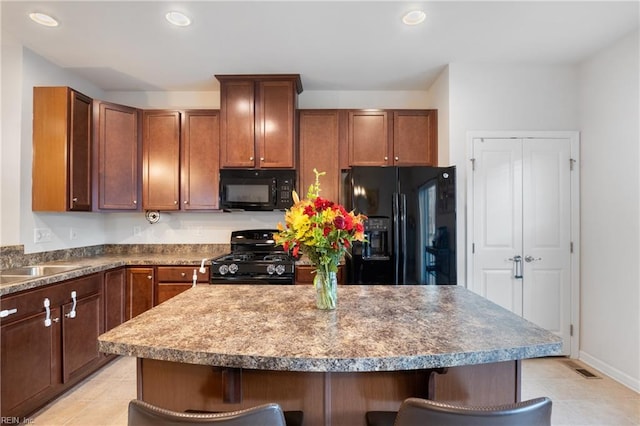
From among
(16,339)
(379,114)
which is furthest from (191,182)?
(379,114)

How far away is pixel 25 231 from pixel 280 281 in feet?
7.08

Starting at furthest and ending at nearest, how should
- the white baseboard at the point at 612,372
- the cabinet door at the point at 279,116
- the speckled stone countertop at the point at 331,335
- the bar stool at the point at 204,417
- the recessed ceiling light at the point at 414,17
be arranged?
the cabinet door at the point at 279,116
the white baseboard at the point at 612,372
the recessed ceiling light at the point at 414,17
the speckled stone countertop at the point at 331,335
the bar stool at the point at 204,417

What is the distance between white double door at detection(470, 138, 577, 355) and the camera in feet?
9.91

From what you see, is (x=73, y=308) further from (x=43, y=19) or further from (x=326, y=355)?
(x=326, y=355)

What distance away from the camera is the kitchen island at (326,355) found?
95cm

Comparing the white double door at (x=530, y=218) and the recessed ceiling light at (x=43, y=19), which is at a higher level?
the recessed ceiling light at (x=43, y=19)

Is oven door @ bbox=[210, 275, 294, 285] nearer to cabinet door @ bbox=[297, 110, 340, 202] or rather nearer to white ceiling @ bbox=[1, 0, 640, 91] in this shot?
cabinet door @ bbox=[297, 110, 340, 202]

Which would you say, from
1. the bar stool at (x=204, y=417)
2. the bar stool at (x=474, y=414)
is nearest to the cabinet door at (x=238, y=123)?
the bar stool at (x=204, y=417)

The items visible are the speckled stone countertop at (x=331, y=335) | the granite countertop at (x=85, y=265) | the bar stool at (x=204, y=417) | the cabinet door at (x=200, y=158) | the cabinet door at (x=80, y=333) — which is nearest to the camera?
the bar stool at (x=204, y=417)

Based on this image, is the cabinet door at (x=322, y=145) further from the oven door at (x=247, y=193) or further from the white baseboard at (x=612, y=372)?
the white baseboard at (x=612, y=372)

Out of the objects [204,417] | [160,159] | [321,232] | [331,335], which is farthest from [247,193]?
[204,417]

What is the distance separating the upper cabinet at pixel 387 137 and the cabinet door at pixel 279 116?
0.63 metres

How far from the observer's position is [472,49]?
8.96 feet

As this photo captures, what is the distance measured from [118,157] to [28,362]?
1895 mm
